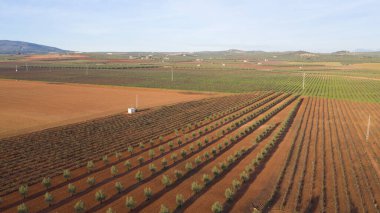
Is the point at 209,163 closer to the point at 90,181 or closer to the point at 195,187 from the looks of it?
the point at 195,187

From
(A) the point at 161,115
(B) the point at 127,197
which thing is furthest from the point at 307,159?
(A) the point at 161,115

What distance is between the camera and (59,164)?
66.1 ft

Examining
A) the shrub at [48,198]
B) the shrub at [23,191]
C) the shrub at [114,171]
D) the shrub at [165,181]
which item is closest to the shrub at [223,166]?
the shrub at [165,181]

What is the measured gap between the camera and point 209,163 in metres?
21.1

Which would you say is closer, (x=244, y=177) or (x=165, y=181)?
(x=165, y=181)

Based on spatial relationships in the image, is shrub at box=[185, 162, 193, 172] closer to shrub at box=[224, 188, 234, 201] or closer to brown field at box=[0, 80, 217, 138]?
shrub at box=[224, 188, 234, 201]

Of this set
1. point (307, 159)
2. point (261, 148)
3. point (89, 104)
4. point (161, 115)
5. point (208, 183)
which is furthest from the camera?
point (89, 104)

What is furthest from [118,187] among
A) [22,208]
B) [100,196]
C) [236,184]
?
[236,184]

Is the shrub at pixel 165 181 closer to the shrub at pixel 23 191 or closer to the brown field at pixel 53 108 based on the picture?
the shrub at pixel 23 191

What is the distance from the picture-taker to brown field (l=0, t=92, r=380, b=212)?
15500mm

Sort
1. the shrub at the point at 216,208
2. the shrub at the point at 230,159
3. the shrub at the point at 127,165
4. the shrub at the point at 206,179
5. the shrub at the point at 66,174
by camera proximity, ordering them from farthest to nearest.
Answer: the shrub at the point at 230,159, the shrub at the point at 127,165, the shrub at the point at 66,174, the shrub at the point at 206,179, the shrub at the point at 216,208

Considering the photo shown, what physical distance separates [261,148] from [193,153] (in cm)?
528

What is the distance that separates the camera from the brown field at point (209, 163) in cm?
1550

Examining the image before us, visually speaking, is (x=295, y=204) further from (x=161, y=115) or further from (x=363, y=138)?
(x=161, y=115)
